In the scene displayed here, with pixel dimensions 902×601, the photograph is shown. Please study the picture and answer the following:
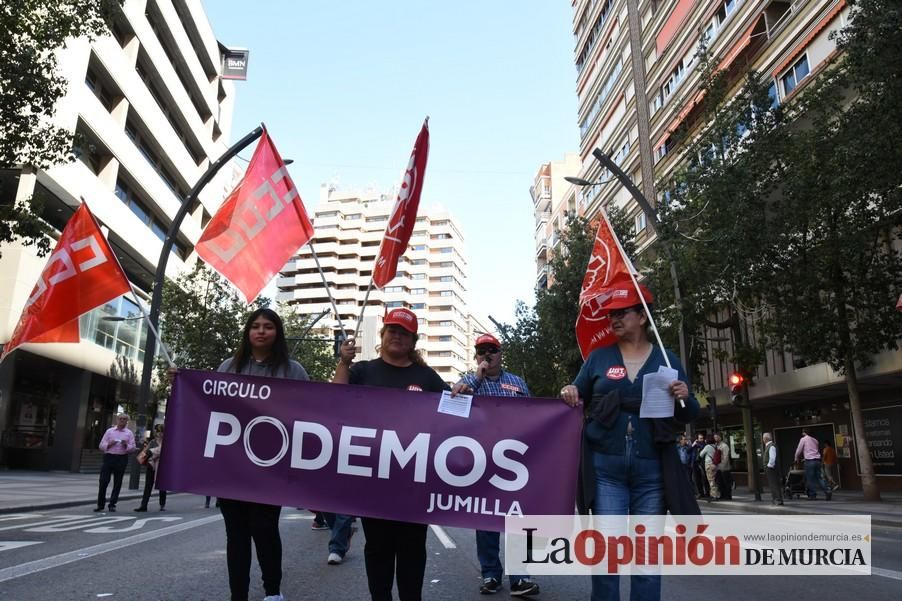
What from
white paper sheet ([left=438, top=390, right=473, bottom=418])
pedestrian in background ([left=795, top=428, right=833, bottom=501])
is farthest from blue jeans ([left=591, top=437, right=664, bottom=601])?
pedestrian in background ([left=795, top=428, right=833, bottom=501])

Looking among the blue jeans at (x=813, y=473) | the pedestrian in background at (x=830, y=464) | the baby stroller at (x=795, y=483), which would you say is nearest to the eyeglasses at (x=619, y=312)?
the blue jeans at (x=813, y=473)

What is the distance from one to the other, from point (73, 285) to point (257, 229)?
61.4 inches

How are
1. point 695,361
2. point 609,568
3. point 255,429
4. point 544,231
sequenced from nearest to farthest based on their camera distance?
point 609,568 → point 255,429 → point 695,361 → point 544,231

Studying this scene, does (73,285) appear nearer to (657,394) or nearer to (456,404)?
(456,404)

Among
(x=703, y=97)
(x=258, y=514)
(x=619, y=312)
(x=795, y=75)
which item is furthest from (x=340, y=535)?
(x=795, y=75)

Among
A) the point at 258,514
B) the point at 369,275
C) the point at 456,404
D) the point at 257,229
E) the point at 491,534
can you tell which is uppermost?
the point at 369,275

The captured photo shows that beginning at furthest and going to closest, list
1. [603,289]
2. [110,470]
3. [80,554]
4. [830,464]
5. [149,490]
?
[830,464], [149,490], [110,470], [80,554], [603,289]

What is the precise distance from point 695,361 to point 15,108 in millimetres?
20659

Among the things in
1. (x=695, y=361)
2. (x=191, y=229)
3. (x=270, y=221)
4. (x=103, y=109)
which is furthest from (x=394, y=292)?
(x=270, y=221)

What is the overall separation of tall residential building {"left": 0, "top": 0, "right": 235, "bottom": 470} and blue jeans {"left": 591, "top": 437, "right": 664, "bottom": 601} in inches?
848

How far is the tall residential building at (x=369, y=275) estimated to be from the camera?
10862 cm

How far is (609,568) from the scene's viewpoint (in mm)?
3557

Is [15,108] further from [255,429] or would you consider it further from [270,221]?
[255,429]

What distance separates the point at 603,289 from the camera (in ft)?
15.9
